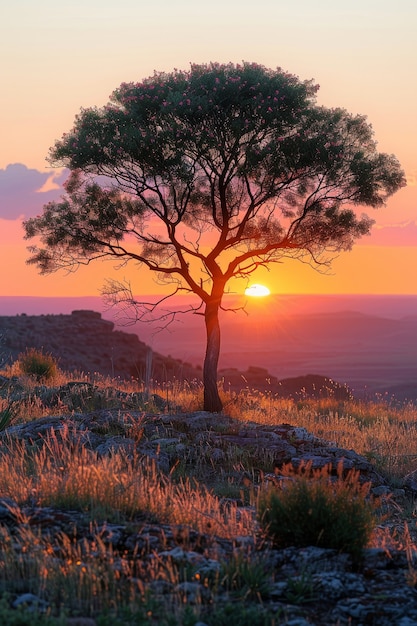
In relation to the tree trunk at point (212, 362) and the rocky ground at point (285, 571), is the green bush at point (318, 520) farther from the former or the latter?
the tree trunk at point (212, 362)

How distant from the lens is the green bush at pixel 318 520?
698 centimetres

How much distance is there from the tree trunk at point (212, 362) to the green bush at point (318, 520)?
41.8 ft

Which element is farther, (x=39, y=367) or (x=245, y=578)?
(x=39, y=367)

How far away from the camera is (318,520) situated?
23.1ft

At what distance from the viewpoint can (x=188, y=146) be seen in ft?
64.3

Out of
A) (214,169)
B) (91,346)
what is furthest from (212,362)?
(91,346)

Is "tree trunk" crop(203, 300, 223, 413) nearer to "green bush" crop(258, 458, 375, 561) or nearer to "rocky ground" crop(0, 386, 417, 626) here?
"rocky ground" crop(0, 386, 417, 626)

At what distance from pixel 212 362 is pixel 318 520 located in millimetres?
13159

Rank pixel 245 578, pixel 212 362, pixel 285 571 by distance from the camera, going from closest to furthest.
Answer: pixel 245 578, pixel 285 571, pixel 212 362

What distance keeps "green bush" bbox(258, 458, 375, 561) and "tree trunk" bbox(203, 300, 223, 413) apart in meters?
12.7

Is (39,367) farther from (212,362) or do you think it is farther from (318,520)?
(318,520)

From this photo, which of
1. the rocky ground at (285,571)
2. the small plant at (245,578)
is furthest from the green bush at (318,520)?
the small plant at (245,578)

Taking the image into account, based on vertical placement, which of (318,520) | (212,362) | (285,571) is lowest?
(285,571)

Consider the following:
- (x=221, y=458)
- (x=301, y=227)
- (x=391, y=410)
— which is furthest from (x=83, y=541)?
(x=391, y=410)
